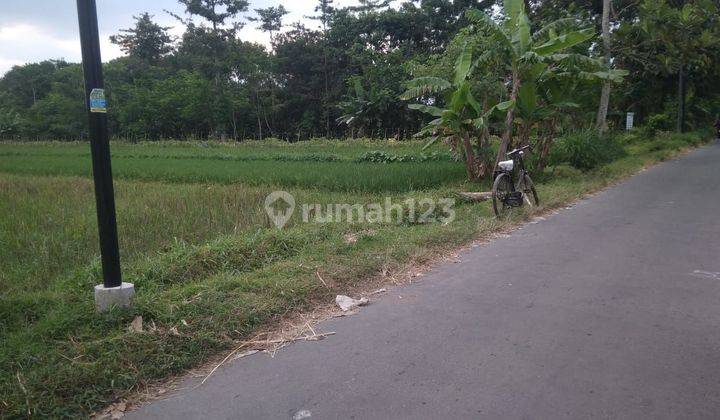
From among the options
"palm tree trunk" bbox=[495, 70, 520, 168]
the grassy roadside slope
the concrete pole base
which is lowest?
the grassy roadside slope

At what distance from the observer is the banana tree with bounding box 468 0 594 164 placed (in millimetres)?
10688

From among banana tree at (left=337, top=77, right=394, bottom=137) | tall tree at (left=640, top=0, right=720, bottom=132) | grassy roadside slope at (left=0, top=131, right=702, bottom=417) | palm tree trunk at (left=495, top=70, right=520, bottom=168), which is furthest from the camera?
banana tree at (left=337, top=77, right=394, bottom=137)

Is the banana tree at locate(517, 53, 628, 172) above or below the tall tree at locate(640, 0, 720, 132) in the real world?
below

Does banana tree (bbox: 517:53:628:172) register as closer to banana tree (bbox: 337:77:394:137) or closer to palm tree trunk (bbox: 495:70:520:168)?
palm tree trunk (bbox: 495:70:520:168)

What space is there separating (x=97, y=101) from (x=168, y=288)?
184cm

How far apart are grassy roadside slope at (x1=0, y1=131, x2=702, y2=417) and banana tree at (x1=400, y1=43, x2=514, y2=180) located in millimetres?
2756

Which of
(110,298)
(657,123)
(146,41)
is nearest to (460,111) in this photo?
(110,298)

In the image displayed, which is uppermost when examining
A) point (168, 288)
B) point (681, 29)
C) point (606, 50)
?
point (681, 29)

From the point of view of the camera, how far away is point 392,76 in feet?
121

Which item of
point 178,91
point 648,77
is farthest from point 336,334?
point 178,91

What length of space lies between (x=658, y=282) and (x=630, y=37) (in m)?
17.9

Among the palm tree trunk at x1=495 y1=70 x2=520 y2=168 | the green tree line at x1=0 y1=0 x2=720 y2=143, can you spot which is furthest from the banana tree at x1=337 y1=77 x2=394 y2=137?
the palm tree trunk at x1=495 y1=70 x2=520 y2=168

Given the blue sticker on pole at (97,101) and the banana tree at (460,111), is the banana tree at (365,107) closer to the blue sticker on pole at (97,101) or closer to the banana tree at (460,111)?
the banana tree at (460,111)

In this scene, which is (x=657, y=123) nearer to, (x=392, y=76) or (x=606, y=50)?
(x=606, y=50)
